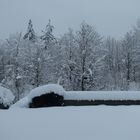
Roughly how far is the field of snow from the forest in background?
2156 centimetres

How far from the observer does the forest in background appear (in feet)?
115

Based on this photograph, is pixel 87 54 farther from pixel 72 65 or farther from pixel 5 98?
pixel 5 98

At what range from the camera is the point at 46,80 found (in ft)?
125

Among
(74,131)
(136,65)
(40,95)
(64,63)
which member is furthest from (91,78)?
(74,131)

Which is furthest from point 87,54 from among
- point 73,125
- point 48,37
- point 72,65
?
point 73,125

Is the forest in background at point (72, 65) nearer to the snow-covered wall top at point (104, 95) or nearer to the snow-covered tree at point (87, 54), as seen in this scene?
the snow-covered tree at point (87, 54)

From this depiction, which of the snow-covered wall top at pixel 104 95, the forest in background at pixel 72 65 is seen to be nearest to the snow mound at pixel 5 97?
the snow-covered wall top at pixel 104 95

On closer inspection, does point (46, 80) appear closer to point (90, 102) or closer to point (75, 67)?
point (75, 67)

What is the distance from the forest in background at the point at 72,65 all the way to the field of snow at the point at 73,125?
70.7ft

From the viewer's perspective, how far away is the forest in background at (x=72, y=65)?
115 ft

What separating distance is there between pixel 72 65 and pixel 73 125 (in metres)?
25.5

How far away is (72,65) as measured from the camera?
35469mm

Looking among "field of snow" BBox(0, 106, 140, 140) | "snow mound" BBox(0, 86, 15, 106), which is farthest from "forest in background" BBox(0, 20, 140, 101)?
"field of snow" BBox(0, 106, 140, 140)

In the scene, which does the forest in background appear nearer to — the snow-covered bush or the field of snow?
the snow-covered bush
